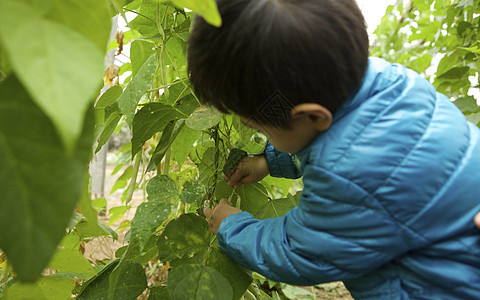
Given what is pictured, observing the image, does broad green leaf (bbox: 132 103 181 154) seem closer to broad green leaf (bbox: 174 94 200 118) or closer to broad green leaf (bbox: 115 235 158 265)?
broad green leaf (bbox: 174 94 200 118)

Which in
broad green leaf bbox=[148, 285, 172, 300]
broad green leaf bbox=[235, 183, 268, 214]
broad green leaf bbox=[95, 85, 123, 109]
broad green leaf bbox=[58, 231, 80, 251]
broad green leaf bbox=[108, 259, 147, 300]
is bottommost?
broad green leaf bbox=[58, 231, 80, 251]

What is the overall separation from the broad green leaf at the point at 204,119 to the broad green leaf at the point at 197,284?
20 cm

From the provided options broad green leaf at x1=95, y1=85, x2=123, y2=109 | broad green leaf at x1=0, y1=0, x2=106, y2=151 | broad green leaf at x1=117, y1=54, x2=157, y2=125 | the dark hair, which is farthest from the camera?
broad green leaf at x1=95, y1=85, x2=123, y2=109

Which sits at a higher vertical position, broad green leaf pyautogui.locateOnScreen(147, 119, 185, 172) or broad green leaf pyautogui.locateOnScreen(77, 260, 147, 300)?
broad green leaf pyautogui.locateOnScreen(147, 119, 185, 172)

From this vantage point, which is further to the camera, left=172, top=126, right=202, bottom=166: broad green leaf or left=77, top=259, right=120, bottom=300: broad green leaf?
left=172, top=126, right=202, bottom=166: broad green leaf

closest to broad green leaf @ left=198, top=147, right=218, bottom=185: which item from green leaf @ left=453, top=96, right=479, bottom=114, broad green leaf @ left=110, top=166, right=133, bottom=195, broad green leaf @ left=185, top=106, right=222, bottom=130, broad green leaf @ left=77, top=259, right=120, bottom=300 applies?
broad green leaf @ left=185, top=106, right=222, bottom=130

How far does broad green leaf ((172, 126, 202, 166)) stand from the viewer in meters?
0.76

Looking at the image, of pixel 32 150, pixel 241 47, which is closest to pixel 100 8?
pixel 32 150

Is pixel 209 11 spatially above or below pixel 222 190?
above

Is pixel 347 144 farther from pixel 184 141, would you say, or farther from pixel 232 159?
pixel 184 141

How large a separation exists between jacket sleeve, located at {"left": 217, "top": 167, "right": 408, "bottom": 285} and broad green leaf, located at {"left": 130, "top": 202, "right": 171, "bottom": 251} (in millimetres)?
140

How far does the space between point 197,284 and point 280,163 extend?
0.26 metres

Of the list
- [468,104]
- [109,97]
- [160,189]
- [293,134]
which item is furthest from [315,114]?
[468,104]

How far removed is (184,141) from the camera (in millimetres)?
767
